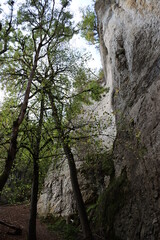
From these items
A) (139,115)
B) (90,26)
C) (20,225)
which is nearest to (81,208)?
→ (20,225)

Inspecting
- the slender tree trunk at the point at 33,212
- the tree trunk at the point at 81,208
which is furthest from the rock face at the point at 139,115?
the slender tree trunk at the point at 33,212

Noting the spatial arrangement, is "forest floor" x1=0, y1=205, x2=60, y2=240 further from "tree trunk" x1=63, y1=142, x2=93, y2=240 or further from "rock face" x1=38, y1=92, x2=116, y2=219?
"tree trunk" x1=63, y1=142, x2=93, y2=240

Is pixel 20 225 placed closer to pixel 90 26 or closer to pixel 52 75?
pixel 52 75

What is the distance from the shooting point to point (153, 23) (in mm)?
9102

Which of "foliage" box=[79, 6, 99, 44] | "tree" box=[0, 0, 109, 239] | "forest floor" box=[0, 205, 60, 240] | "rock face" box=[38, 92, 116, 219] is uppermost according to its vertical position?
"foliage" box=[79, 6, 99, 44]

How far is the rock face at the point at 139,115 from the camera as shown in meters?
7.37

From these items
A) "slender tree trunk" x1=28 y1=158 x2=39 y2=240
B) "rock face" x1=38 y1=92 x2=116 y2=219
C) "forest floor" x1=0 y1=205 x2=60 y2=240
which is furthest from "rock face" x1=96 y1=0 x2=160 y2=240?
"forest floor" x1=0 y1=205 x2=60 y2=240

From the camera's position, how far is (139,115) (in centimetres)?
924

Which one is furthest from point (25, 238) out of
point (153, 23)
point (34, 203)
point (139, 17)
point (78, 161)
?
point (139, 17)

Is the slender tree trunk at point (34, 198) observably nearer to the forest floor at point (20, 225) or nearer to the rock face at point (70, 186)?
the forest floor at point (20, 225)

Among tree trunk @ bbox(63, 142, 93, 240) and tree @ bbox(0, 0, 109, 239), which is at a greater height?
tree @ bbox(0, 0, 109, 239)

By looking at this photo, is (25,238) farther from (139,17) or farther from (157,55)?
(139,17)

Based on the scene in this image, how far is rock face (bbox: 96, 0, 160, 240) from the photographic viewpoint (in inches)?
290

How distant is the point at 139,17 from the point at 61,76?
5926 millimetres
